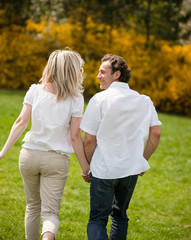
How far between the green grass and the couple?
46.7 inches

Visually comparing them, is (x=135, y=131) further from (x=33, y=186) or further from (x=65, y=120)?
(x=33, y=186)

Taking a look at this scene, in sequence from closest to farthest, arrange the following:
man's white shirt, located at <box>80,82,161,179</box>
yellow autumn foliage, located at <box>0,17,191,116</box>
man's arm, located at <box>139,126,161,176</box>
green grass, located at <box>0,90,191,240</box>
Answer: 1. man's white shirt, located at <box>80,82,161,179</box>
2. man's arm, located at <box>139,126,161,176</box>
3. green grass, located at <box>0,90,191,240</box>
4. yellow autumn foliage, located at <box>0,17,191,116</box>

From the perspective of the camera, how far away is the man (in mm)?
2694

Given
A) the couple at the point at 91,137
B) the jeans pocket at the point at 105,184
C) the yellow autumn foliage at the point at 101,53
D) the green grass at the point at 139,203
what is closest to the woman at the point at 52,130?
the couple at the point at 91,137

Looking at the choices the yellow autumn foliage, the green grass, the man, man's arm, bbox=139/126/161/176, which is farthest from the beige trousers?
the yellow autumn foliage

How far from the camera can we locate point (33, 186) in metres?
2.97

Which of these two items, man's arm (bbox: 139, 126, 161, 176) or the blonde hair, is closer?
the blonde hair

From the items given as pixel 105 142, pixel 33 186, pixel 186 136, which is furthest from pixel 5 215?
pixel 186 136

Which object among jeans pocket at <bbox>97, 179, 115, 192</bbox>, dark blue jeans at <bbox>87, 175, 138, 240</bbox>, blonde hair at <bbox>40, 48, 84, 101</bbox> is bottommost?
dark blue jeans at <bbox>87, 175, 138, 240</bbox>

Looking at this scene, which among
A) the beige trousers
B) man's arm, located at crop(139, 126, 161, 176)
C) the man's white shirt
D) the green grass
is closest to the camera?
the man's white shirt

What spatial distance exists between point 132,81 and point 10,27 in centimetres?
775

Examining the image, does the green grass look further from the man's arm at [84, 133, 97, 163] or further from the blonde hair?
the blonde hair

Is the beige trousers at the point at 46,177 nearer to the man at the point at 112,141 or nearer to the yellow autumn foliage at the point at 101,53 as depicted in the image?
the man at the point at 112,141

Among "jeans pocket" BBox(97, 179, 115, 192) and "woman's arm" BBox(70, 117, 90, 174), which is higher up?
"woman's arm" BBox(70, 117, 90, 174)
